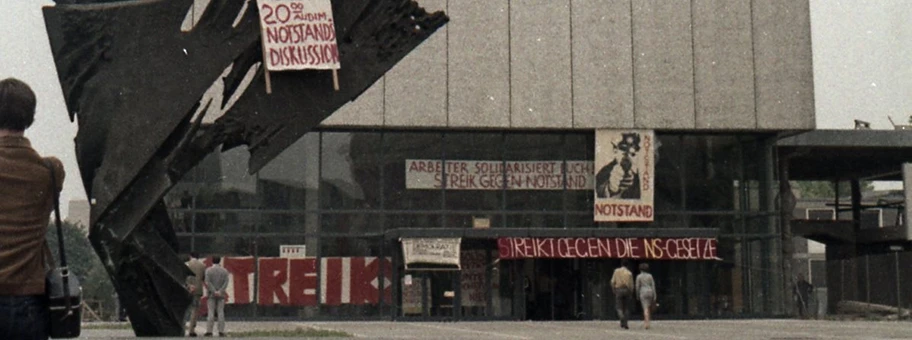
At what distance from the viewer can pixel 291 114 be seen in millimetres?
16531

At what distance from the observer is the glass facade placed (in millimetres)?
35094

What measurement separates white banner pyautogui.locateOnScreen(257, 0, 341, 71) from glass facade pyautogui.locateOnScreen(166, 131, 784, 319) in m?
16.1

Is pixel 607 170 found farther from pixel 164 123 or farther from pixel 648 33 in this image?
pixel 164 123

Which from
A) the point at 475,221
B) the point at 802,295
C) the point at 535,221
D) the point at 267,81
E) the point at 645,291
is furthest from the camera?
the point at 802,295

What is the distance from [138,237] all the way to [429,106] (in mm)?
19510

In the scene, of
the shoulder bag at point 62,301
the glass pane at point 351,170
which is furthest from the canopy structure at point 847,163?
the shoulder bag at point 62,301

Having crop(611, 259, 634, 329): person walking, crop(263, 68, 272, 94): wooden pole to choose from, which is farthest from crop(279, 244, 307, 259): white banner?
crop(263, 68, 272, 94): wooden pole

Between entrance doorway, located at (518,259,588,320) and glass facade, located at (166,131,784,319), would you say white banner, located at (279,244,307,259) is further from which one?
entrance doorway, located at (518,259,588,320)

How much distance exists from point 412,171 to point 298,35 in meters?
17.9

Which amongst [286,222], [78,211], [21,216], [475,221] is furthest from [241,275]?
[78,211]

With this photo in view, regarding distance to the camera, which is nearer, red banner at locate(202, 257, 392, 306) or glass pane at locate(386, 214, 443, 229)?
red banner at locate(202, 257, 392, 306)

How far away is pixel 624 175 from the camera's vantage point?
36344 millimetres

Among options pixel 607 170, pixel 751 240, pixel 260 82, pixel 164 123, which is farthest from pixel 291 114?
pixel 751 240

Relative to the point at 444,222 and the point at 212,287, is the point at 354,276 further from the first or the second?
the point at 212,287
